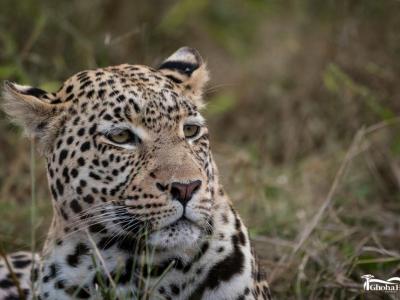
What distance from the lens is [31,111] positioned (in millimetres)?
5520

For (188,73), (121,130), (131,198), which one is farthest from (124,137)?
(188,73)

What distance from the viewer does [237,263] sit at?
5.33m

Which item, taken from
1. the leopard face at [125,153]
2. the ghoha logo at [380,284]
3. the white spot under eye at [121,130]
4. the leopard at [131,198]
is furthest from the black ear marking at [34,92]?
the ghoha logo at [380,284]

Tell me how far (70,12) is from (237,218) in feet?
20.6

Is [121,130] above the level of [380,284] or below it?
above

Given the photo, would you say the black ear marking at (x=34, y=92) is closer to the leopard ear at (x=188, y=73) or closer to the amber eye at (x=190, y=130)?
the leopard ear at (x=188, y=73)

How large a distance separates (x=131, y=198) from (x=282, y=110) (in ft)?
22.1

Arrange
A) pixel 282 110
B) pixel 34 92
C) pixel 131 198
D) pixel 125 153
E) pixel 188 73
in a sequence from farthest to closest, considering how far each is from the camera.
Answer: pixel 282 110
pixel 188 73
pixel 34 92
pixel 125 153
pixel 131 198

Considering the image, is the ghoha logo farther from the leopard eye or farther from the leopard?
the leopard eye

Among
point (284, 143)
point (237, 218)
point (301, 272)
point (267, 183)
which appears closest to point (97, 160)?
point (237, 218)

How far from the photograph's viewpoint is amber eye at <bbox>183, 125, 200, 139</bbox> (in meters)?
5.50

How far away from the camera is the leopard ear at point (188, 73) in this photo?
A: 595 cm

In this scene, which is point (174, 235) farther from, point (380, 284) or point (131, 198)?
point (380, 284)

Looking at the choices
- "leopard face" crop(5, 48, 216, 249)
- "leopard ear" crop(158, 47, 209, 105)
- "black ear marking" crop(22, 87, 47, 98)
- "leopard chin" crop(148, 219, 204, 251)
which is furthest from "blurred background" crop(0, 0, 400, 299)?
"leopard chin" crop(148, 219, 204, 251)
